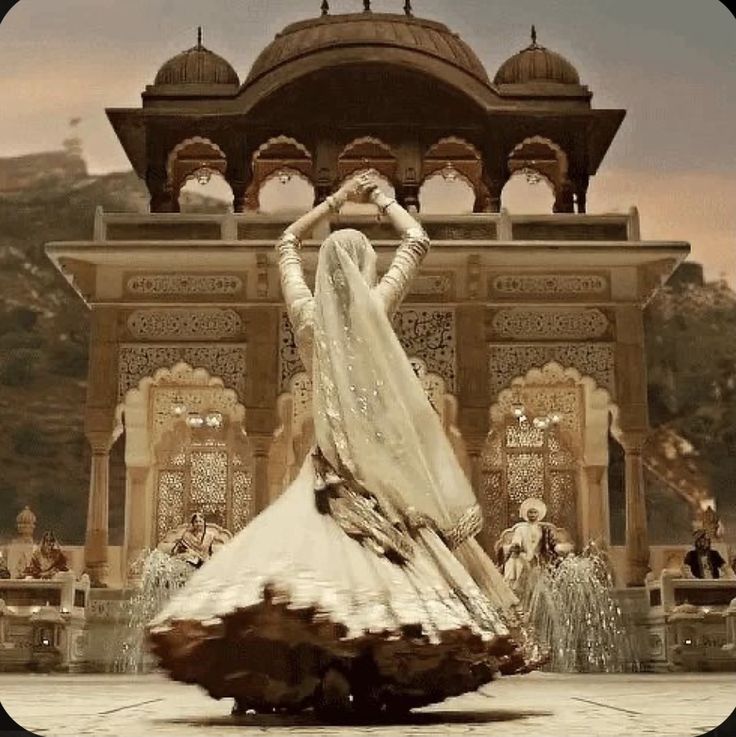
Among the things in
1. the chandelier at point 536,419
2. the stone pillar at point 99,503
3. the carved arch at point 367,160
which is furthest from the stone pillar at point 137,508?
the chandelier at point 536,419

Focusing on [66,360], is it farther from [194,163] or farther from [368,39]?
[368,39]

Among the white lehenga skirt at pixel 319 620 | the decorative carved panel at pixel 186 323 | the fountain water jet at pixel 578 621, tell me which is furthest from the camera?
the decorative carved panel at pixel 186 323

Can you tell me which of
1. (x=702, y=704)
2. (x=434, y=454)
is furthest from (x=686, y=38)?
(x=434, y=454)

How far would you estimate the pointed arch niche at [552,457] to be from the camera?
12.2 metres

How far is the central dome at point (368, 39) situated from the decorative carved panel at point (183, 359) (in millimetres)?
2961

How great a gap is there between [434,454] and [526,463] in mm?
9132

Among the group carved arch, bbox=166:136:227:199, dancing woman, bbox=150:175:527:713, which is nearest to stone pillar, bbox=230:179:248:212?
carved arch, bbox=166:136:227:199

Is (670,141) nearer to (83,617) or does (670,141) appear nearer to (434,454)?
(83,617)

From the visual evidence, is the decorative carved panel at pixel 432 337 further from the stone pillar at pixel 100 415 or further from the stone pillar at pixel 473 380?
the stone pillar at pixel 100 415

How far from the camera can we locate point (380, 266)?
10.9 m

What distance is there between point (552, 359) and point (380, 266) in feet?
5.99

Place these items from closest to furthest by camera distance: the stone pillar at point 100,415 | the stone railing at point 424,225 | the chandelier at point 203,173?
the stone pillar at point 100,415
the stone railing at point 424,225
the chandelier at point 203,173

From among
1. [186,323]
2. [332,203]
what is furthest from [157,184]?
[332,203]

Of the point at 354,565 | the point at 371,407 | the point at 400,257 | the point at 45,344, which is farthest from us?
the point at 45,344
